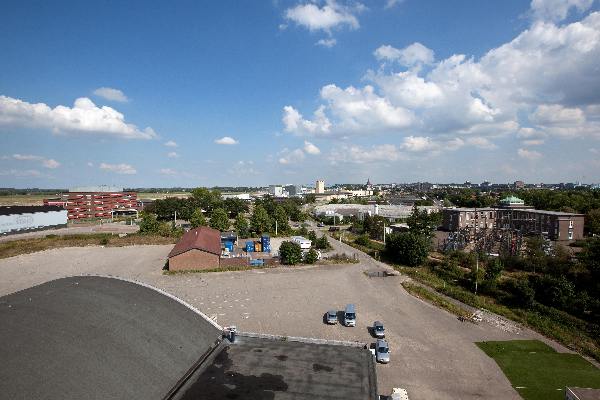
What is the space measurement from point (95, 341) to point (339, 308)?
1624 centimetres

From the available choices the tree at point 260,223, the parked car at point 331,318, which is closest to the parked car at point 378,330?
the parked car at point 331,318

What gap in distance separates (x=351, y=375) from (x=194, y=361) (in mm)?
5658

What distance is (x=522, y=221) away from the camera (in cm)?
5453

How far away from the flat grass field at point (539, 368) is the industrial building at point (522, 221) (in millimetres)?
34257

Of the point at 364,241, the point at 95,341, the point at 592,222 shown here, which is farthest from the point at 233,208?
the point at 95,341

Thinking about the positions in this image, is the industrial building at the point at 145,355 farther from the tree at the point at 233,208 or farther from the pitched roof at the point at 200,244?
the tree at the point at 233,208

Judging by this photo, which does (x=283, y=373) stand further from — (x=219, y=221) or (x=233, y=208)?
(x=233, y=208)

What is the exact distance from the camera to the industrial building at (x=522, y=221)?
4825 cm

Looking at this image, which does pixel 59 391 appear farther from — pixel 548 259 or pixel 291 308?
pixel 548 259

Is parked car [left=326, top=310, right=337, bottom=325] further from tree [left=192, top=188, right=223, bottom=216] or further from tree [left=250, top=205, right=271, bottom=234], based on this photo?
tree [left=192, top=188, right=223, bottom=216]

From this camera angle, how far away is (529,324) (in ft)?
70.7

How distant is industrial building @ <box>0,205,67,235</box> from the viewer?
58375 mm

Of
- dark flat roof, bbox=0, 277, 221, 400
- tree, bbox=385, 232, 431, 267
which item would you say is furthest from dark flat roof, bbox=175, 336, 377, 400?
tree, bbox=385, 232, 431, 267

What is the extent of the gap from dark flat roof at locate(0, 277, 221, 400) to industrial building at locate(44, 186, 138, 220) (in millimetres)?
78835
